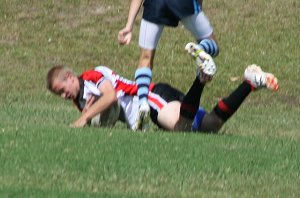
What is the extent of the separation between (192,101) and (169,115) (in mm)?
336

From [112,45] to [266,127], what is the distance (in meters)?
6.32

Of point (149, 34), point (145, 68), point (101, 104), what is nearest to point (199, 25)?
point (149, 34)

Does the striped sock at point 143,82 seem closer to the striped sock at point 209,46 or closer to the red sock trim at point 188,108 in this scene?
the red sock trim at point 188,108

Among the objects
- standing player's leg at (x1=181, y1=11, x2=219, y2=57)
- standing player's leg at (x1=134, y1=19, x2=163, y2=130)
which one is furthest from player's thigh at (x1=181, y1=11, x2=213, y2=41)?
standing player's leg at (x1=134, y1=19, x2=163, y2=130)

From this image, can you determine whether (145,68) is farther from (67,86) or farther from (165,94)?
(67,86)

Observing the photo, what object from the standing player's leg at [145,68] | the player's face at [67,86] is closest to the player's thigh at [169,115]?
the standing player's leg at [145,68]

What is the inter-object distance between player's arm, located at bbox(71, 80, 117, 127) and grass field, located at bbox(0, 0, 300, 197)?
32 centimetres

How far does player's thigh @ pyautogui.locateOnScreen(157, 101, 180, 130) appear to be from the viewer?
361 inches

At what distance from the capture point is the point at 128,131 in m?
8.70

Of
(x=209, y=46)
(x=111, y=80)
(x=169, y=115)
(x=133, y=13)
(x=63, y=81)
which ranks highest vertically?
(x=133, y=13)

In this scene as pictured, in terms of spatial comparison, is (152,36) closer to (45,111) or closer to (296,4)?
(45,111)

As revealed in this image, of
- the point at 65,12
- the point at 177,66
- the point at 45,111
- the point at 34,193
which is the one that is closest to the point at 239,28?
the point at 177,66

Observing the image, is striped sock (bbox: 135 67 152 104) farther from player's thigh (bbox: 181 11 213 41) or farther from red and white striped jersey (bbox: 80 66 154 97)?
player's thigh (bbox: 181 11 213 41)

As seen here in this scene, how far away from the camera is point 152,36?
9.27 metres
